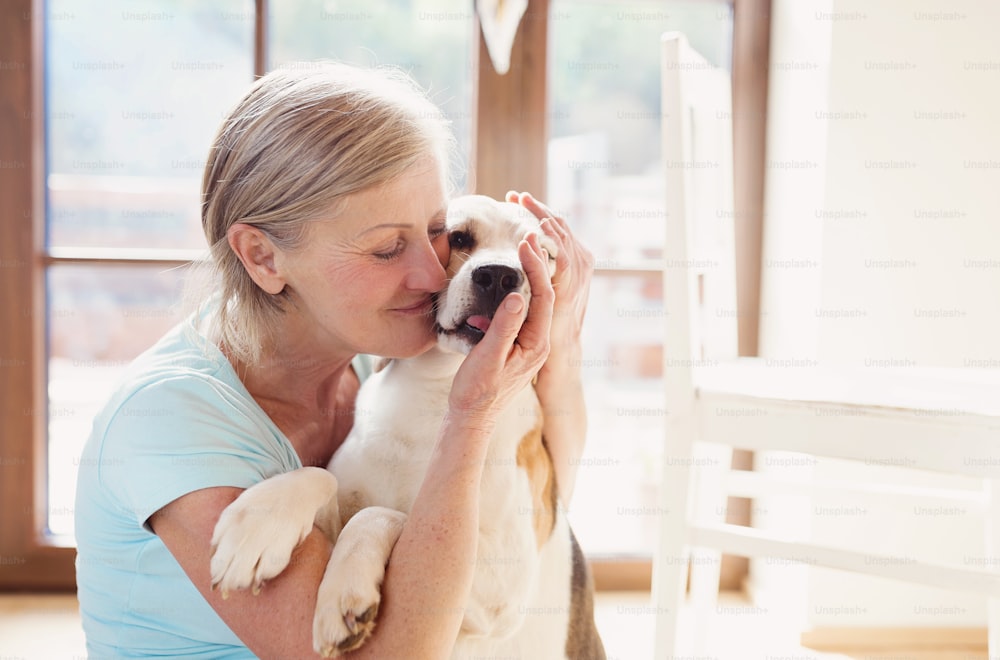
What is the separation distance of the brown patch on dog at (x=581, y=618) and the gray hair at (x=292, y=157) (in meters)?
0.59

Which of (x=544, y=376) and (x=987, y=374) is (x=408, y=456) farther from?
(x=987, y=374)

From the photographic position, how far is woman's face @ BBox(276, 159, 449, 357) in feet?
3.58

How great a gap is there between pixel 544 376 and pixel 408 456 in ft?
0.89

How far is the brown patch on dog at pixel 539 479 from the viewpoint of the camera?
1.20 metres

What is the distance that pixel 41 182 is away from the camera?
7.63 feet

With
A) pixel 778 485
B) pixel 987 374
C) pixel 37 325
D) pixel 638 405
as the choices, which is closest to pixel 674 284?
pixel 778 485

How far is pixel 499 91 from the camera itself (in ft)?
7.66

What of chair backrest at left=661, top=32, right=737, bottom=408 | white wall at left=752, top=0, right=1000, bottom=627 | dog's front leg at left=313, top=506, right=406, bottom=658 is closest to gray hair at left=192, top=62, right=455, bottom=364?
dog's front leg at left=313, top=506, right=406, bottom=658

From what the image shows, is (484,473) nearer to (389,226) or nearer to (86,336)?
(389,226)

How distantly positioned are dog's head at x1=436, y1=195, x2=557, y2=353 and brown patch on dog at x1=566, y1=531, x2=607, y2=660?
45cm

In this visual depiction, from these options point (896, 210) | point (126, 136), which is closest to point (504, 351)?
point (896, 210)

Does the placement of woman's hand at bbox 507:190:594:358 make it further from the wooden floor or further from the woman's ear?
the wooden floor

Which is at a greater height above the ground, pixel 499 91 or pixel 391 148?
pixel 499 91

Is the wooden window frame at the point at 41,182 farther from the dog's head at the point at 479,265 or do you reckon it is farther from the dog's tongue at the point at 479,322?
the dog's tongue at the point at 479,322
